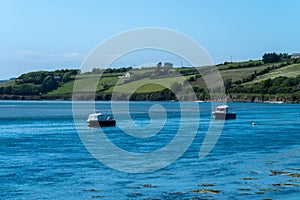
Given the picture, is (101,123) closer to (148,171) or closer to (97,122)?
(97,122)

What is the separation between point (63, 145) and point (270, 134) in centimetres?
3310

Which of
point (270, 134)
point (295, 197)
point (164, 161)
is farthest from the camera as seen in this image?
point (270, 134)

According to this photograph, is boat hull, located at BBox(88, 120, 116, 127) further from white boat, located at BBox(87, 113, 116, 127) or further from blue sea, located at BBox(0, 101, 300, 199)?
blue sea, located at BBox(0, 101, 300, 199)

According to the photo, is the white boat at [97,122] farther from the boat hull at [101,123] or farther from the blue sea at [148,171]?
the blue sea at [148,171]

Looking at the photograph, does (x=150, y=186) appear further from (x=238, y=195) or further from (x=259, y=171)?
(x=259, y=171)

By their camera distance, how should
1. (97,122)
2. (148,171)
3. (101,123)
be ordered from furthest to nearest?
(101,123) < (97,122) < (148,171)

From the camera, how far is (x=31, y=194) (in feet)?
125

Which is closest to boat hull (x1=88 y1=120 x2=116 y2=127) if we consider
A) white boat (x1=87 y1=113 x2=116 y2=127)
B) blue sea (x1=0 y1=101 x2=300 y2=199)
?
white boat (x1=87 y1=113 x2=116 y2=127)

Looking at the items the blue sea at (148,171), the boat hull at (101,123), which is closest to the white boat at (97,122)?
the boat hull at (101,123)

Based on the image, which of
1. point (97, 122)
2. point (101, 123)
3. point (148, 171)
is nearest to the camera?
point (148, 171)

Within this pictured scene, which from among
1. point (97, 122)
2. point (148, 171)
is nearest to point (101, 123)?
point (97, 122)

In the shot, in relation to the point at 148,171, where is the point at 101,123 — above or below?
above

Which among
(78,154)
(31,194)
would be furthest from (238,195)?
(78,154)

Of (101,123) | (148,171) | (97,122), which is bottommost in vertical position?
(148,171)
